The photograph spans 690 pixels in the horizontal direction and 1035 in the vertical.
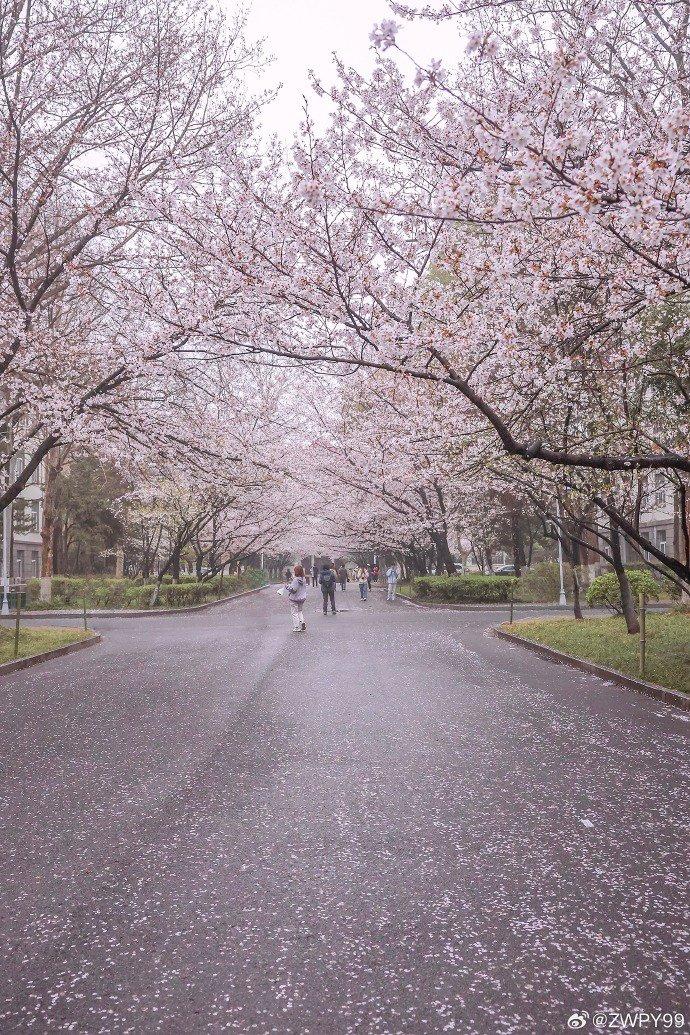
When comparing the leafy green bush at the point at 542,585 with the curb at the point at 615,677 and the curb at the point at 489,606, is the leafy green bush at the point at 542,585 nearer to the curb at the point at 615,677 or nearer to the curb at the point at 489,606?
the curb at the point at 489,606

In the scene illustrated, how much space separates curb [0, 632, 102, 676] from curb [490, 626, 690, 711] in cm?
987

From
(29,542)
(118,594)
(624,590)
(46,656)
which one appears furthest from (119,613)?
(29,542)

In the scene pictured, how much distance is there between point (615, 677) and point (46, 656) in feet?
35.9

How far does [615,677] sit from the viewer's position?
39.7ft

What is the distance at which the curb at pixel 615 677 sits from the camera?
33.0ft

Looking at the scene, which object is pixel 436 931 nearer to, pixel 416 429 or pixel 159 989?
pixel 159 989

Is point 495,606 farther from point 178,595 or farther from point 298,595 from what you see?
point 298,595

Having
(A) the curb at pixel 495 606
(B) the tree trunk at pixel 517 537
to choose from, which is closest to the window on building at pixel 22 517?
(A) the curb at pixel 495 606

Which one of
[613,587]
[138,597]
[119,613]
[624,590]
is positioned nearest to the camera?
[624,590]

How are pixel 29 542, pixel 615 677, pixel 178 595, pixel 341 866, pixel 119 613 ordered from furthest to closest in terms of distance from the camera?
pixel 29 542, pixel 178 595, pixel 119 613, pixel 615 677, pixel 341 866

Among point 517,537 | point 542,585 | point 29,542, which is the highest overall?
point 29,542

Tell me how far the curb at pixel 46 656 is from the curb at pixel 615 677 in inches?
388

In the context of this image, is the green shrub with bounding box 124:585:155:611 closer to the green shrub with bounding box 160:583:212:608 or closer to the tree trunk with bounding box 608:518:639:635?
the green shrub with bounding box 160:583:212:608

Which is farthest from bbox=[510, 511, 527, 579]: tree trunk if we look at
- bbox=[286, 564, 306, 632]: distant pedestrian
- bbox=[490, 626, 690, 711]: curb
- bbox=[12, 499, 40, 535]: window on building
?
bbox=[12, 499, 40, 535]: window on building
